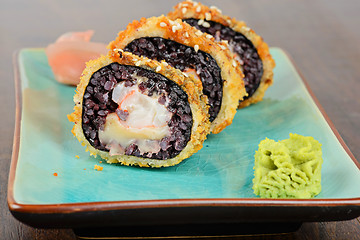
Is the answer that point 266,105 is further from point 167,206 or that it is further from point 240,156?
point 167,206

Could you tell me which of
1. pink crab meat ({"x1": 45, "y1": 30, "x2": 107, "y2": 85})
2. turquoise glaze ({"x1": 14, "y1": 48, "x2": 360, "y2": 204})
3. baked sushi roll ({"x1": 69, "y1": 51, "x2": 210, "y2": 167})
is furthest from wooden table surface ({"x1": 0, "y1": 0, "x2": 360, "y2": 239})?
baked sushi roll ({"x1": 69, "y1": 51, "x2": 210, "y2": 167})

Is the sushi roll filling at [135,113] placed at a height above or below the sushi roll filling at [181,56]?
below

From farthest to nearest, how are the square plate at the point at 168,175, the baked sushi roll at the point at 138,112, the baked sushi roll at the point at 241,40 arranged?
the baked sushi roll at the point at 241,40 → the baked sushi roll at the point at 138,112 → the square plate at the point at 168,175

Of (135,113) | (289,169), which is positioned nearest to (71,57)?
(135,113)

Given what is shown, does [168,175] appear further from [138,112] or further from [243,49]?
[243,49]

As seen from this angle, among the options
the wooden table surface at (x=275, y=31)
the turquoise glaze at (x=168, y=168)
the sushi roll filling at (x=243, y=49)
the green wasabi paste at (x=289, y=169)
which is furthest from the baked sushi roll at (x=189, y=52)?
the wooden table surface at (x=275, y=31)

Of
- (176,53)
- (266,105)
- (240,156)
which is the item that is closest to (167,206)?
(240,156)

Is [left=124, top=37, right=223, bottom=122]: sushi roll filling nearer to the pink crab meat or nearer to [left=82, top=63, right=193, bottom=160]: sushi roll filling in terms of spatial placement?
[left=82, top=63, right=193, bottom=160]: sushi roll filling

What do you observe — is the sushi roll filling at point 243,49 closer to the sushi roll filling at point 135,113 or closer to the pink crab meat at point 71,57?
the pink crab meat at point 71,57
